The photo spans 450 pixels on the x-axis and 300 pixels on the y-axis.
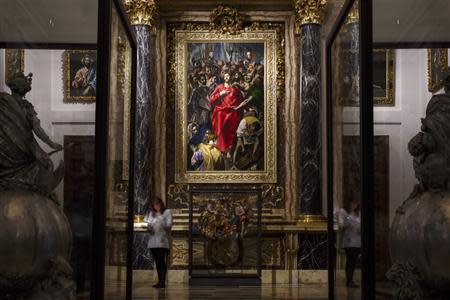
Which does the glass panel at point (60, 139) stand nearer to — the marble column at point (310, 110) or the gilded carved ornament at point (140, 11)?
the marble column at point (310, 110)

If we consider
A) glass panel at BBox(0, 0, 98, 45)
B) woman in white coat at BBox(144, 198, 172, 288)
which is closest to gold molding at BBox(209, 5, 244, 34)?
woman in white coat at BBox(144, 198, 172, 288)

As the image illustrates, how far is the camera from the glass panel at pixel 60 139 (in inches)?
201

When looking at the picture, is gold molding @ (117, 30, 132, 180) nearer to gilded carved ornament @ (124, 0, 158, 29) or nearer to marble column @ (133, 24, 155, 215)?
marble column @ (133, 24, 155, 215)

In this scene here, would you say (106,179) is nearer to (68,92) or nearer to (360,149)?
(68,92)

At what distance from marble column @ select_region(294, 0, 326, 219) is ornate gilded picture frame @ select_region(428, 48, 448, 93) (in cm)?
1120

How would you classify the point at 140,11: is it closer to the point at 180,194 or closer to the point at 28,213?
the point at 180,194

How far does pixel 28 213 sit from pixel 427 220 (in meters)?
2.74

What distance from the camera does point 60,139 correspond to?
5262 millimetres

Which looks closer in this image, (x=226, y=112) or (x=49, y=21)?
(x=49, y=21)

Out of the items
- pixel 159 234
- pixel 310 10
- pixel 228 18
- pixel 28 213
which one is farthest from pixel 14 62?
pixel 228 18

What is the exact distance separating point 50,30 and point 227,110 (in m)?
12.2

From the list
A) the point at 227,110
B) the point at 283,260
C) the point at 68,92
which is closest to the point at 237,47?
the point at 227,110

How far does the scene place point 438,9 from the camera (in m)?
5.49

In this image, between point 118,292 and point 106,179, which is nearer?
point 106,179
